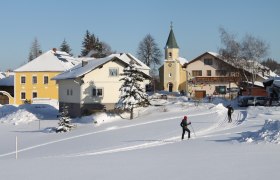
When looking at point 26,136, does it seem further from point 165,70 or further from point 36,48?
point 36,48

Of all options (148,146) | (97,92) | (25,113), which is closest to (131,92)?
(97,92)

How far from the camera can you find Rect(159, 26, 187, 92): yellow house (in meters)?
73.1

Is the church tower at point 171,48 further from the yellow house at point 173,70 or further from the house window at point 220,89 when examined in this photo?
the house window at point 220,89

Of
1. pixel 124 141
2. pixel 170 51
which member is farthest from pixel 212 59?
pixel 124 141

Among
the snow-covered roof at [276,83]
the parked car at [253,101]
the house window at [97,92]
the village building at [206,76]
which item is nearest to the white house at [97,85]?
the house window at [97,92]

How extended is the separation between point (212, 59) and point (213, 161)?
53.8m

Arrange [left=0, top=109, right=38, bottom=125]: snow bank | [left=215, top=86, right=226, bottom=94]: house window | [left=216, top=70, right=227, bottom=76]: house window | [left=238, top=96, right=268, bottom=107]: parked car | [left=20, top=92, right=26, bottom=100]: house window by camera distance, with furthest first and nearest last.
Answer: [left=215, top=86, right=226, bottom=94]: house window, [left=20, top=92, right=26, bottom=100]: house window, [left=216, top=70, right=227, bottom=76]: house window, [left=0, top=109, right=38, bottom=125]: snow bank, [left=238, top=96, right=268, bottom=107]: parked car

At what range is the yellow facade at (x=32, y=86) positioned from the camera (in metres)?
64.9

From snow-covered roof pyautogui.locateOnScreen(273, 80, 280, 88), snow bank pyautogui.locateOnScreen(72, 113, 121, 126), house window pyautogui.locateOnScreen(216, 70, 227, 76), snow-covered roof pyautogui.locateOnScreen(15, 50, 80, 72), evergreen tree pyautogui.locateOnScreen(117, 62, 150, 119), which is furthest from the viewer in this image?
snow-covered roof pyautogui.locateOnScreen(15, 50, 80, 72)

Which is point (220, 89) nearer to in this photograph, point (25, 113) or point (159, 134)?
point (25, 113)

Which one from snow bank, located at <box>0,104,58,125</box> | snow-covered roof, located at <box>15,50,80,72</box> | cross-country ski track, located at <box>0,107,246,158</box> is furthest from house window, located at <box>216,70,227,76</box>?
cross-country ski track, located at <box>0,107,246,158</box>

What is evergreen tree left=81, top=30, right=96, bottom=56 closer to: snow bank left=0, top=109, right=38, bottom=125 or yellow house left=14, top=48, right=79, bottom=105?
yellow house left=14, top=48, right=79, bottom=105

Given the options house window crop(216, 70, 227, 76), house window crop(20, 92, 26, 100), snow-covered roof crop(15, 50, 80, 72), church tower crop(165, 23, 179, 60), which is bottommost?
house window crop(20, 92, 26, 100)

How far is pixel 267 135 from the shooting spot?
2106 cm
